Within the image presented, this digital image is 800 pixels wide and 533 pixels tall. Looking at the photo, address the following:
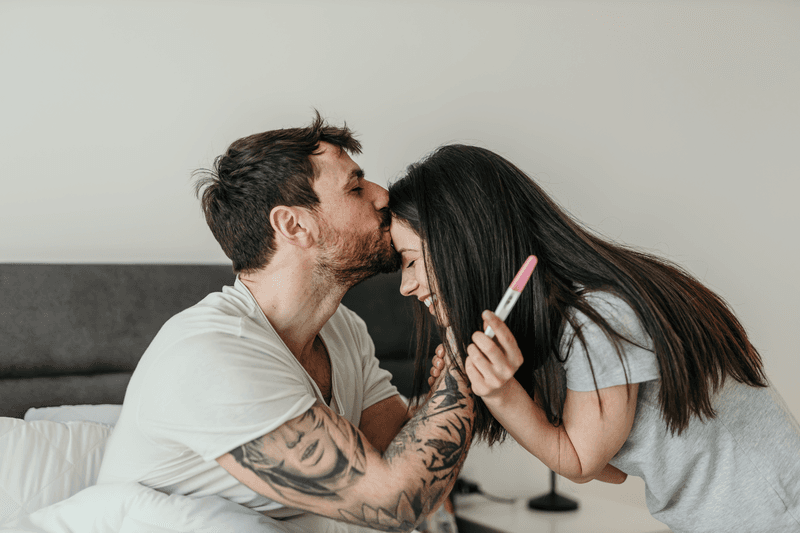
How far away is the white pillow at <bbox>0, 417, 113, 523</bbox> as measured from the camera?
1.33 meters

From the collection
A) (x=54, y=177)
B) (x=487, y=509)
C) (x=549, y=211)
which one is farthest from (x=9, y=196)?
(x=487, y=509)

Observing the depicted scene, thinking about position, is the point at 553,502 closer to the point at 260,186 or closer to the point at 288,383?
the point at 288,383

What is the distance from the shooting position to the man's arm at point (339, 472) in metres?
0.95

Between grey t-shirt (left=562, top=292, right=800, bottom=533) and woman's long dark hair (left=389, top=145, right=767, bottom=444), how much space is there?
4 cm

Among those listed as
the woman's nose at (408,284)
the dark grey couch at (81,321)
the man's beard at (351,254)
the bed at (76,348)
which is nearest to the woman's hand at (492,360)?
the woman's nose at (408,284)

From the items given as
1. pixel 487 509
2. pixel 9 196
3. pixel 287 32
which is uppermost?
pixel 287 32

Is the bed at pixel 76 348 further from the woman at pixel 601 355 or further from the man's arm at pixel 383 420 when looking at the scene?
the woman at pixel 601 355

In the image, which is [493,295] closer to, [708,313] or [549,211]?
[549,211]

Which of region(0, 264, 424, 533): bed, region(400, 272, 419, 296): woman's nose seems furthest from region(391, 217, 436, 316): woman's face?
region(0, 264, 424, 533): bed

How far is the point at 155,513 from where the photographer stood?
40.3 inches

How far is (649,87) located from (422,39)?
0.97 metres

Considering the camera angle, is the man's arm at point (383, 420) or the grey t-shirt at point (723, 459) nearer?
the grey t-shirt at point (723, 459)

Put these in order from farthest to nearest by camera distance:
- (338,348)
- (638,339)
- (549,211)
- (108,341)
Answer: (108,341) < (338,348) < (549,211) < (638,339)

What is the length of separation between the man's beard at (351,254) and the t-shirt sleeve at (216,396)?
27cm
